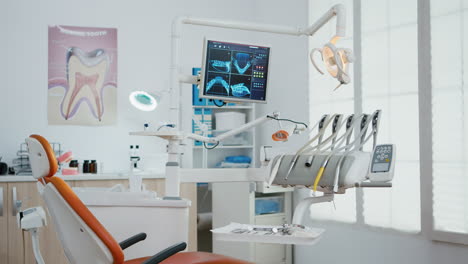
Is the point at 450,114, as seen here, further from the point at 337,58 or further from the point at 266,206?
the point at 266,206

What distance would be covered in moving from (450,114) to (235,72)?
1.60 meters

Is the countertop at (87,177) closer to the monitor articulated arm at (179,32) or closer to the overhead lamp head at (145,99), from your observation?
the overhead lamp head at (145,99)

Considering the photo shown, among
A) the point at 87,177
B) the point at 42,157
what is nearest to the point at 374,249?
the point at 87,177

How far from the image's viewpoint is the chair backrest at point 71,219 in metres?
1.88

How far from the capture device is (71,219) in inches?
76.1

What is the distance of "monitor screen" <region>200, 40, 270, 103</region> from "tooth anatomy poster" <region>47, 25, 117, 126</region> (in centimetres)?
230

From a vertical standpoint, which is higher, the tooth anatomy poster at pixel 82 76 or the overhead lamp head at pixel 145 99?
the tooth anatomy poster at pixel 82 76

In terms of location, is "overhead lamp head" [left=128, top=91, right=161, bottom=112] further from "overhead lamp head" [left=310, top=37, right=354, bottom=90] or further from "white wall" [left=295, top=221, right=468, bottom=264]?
"white wall" [left=295, top=221, right=468, bottom=264]

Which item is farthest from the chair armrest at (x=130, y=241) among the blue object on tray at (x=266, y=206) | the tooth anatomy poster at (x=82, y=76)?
the tooth anatomy poster at (x=82, y=76)

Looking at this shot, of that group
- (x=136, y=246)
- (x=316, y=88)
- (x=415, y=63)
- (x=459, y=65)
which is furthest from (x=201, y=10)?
(x=136, y=246)

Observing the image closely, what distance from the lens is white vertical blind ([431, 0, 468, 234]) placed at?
3.46m

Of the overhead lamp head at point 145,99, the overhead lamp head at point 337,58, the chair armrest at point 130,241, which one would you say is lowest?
the chair armrest at point 130,241

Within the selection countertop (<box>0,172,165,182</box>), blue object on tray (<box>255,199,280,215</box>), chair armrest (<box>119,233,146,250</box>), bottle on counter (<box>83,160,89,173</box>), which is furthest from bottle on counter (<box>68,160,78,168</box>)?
chair armrest (<box>119,233,146,250</box>)

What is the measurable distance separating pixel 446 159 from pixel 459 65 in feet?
2.08
